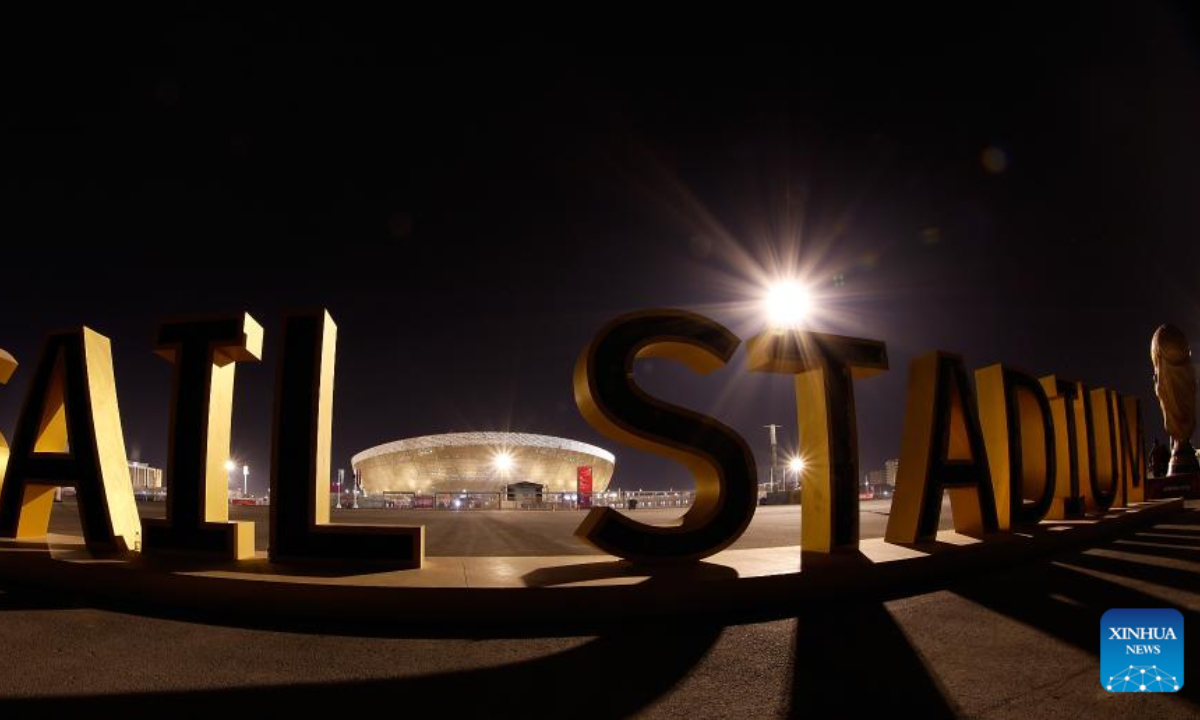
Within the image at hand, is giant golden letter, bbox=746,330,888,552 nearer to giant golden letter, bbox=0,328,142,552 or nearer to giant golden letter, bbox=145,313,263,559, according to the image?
giant golden letter, bbox=145,313,263,559

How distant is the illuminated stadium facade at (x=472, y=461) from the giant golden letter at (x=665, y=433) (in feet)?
278

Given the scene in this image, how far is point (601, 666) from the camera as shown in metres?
4.69

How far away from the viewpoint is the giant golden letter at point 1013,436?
11.4 m

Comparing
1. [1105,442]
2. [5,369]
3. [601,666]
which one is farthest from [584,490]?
[601,666]

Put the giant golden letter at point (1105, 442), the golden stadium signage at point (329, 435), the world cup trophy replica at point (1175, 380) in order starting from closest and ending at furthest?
the golden stadium signage at point (329, 435) → the giant golden letter at point (1105, 442) → the world cup trophy replica at point (1175, 380)

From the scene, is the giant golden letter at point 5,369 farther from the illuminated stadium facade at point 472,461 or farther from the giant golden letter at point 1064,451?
the illuminated stadium facade at point 472,461

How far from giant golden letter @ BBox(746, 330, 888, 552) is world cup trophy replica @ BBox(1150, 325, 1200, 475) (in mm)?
29773

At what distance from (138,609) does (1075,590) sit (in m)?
11.6

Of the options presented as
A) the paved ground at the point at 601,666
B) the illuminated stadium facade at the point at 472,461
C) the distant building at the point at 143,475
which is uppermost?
the paved ground at the point at 601,666

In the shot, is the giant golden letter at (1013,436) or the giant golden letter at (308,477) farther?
the giant golden letter at (1013,436)

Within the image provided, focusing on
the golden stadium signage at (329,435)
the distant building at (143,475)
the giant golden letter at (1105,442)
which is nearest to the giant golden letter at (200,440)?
Result: the golden stadium signage at (329,435)

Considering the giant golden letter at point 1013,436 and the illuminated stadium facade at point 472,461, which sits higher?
the giant golden letter at point 1013,436

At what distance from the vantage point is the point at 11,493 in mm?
9227

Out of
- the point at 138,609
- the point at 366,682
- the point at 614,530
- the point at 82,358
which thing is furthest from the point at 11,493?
the point at 614,530
